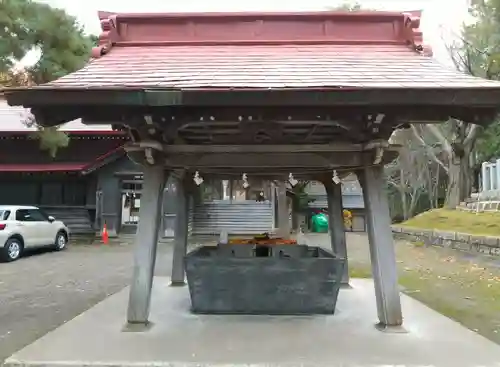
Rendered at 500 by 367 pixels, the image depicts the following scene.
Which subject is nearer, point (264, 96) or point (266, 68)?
point (264, 96)

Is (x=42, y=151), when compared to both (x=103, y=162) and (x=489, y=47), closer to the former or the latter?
(x=103, y=162)

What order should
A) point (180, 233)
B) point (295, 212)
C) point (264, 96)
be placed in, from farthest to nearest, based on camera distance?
point (295, 212), point (180, 233), point (264, 96)

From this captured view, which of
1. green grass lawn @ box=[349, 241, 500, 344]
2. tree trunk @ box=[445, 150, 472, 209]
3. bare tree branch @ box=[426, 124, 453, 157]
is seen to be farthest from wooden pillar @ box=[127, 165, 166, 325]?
bare tree branch @ box=[426, 124, 453, 157]

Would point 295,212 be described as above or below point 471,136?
below

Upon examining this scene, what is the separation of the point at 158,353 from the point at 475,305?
593 cm

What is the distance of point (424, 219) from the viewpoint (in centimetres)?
2436

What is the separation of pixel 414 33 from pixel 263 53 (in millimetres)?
2078

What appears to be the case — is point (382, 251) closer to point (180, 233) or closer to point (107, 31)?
point (180, 233)

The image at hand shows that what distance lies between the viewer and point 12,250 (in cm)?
1496

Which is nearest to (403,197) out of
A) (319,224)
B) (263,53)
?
(319,224)

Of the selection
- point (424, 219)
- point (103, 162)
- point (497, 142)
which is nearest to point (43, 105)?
point (103, 162)

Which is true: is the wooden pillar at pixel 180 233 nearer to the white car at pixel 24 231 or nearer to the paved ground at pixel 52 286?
the paved ground at pixel 52 286

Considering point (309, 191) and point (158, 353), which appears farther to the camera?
point (309, 191)

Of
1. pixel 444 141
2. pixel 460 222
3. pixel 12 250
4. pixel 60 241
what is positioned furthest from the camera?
pixel 444 141
